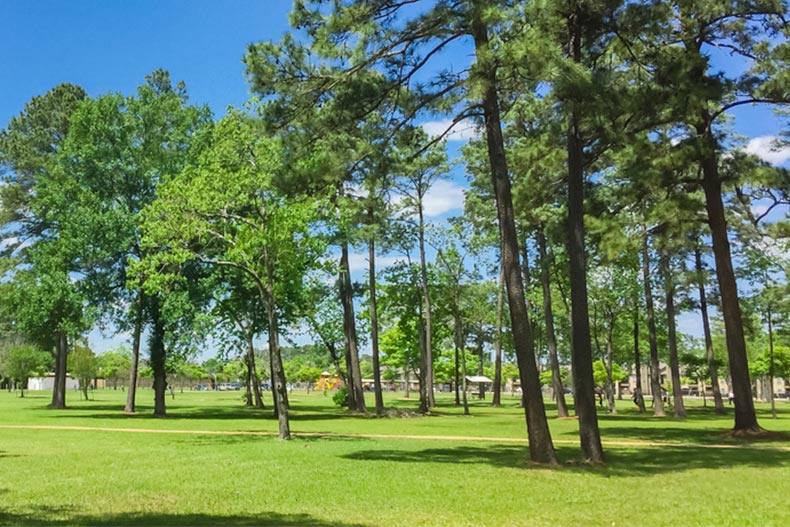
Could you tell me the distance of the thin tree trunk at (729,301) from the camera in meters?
19.2

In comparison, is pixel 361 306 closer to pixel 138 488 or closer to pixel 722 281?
pixel 722 281

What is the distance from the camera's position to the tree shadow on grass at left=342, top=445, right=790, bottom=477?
1245 centimetres

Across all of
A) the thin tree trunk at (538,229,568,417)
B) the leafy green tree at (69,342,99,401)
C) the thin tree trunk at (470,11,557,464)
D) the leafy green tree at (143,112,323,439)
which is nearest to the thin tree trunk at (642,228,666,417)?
the thin tree trunk at (538,229,568,417)

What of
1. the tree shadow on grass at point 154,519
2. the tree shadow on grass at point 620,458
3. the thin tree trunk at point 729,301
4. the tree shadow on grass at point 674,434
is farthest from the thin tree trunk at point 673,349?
the tree shadow on grass at point 154,519

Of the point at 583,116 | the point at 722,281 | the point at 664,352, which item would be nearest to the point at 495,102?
the point at 583,116

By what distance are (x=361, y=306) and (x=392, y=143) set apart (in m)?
25.7

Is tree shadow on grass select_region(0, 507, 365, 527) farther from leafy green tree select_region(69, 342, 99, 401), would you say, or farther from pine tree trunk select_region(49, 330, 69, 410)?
leafy green tree select_region(69, 342, 99, 401)

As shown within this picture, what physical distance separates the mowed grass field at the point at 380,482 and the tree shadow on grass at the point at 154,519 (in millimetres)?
22

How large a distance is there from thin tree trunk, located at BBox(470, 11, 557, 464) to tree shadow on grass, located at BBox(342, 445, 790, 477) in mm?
631

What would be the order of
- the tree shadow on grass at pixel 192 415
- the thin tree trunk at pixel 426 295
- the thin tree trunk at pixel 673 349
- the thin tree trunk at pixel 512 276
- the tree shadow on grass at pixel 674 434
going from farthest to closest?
the thin tree trunk at pixel 426 295
the thin tree trunk at pixel 673 349
the tree shadow on grass at pixel 192 415
the tree shadow on grass at pixel 674 434
the thin tree trunk at pixel 512 276

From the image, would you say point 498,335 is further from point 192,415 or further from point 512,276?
point 512,276

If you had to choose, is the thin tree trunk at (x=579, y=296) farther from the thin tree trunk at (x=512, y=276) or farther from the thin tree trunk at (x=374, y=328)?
the thin tree trunk at (x=374, y=328)

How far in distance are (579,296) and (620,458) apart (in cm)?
355

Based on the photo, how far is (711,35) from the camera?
19266 millimetres
